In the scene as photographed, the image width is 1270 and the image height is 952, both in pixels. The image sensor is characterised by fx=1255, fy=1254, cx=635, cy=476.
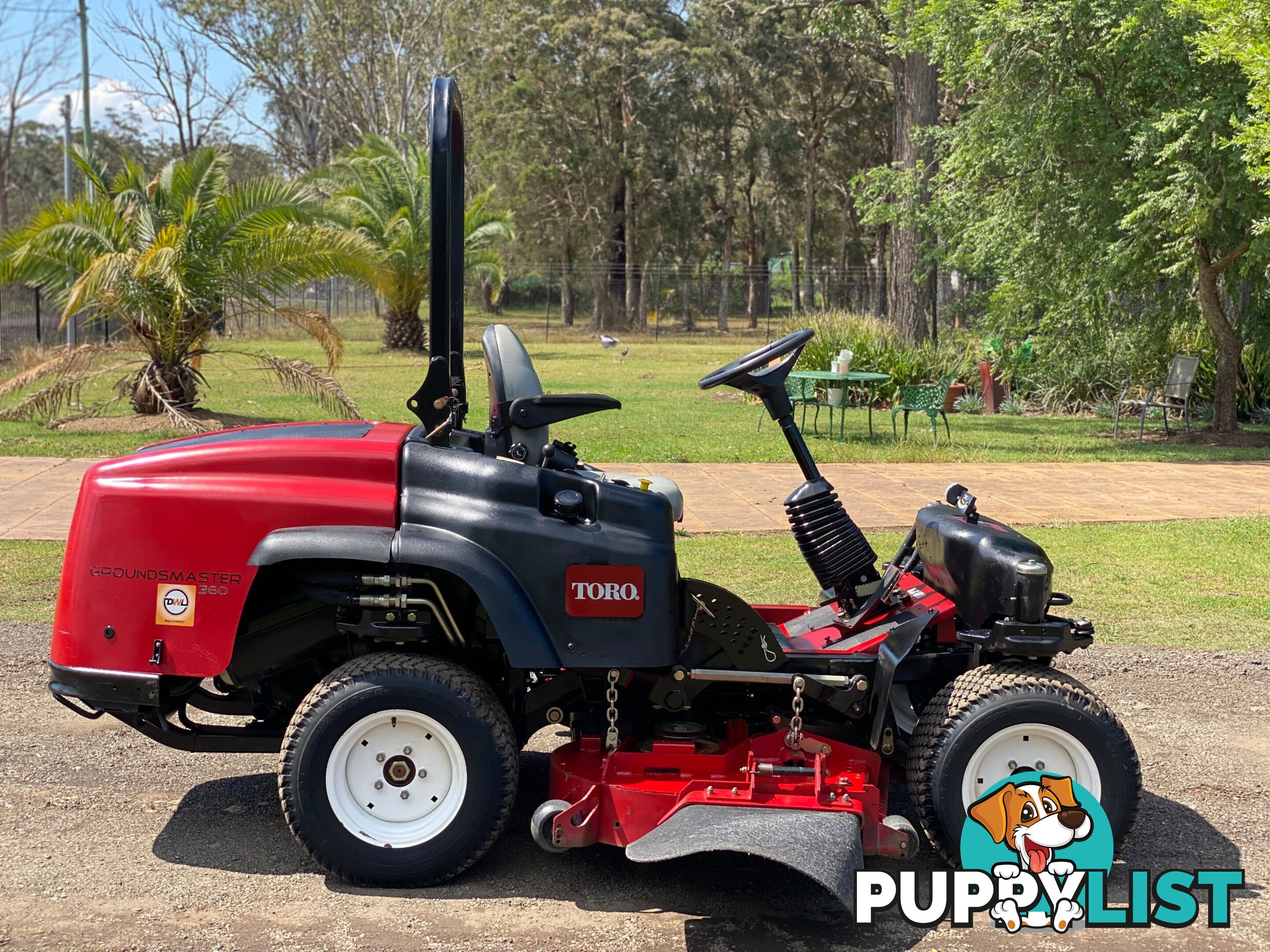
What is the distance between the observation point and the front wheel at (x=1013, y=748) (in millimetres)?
3742

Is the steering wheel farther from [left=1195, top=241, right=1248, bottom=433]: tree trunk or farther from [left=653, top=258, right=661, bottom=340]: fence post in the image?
[left=653, top=258, right=661, bottom=340]: fence post

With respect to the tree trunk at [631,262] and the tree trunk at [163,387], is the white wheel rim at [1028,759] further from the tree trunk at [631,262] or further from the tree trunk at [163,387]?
the tree trunk at [631,262]

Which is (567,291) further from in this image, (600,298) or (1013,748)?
(1013,748)

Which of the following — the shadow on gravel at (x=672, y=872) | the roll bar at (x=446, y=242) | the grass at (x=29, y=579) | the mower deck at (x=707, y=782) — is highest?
the roll bar at (x=446, y=242)

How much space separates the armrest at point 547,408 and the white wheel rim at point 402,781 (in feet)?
3.17

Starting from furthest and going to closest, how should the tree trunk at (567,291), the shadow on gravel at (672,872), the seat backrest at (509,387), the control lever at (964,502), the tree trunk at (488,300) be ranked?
1. the tree trunk at (488,300)
2. the tree trunk at (567,291)
3. the control lever at (964,502)
4. the seat backrest at (509,387)
5. the shadow on gravel at (672,872)

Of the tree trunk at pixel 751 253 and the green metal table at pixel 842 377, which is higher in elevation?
the tree trunk at pixel 751 253

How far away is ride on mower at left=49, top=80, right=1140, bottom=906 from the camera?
3689 millimetres

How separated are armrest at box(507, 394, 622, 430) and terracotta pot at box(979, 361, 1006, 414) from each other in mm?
16335

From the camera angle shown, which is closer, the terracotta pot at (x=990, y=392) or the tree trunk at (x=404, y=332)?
the terracotta pot at (x=990, y=392)

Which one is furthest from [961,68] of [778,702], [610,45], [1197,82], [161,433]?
[610,45]

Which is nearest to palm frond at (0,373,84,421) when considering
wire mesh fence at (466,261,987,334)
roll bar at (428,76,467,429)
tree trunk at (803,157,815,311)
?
roll bar at (428,76,467,429)

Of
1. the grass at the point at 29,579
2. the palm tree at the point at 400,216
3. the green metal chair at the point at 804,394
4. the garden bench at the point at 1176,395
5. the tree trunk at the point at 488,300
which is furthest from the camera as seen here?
the tree trunk at the point at 488,300

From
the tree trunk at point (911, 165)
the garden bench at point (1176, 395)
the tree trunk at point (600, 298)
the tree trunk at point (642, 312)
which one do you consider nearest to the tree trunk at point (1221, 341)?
the garden bench at point (1176, 395)
